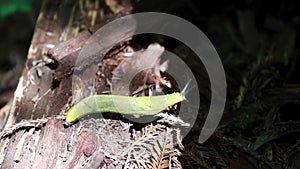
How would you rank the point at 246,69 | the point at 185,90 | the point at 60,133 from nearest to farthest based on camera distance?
the point at 60,133 < the point at 185,90 < the point at 246,69

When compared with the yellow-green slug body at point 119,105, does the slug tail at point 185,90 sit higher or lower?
higher

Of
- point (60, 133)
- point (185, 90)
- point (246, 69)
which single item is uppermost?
point (246, 69)

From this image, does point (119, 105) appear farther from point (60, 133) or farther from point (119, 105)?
point (60, 133)

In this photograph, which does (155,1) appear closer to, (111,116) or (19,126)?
(111,116)

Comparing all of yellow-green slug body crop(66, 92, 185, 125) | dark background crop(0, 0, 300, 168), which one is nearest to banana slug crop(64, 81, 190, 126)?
yellow-green slug body crop(66, 92, 185, 125)

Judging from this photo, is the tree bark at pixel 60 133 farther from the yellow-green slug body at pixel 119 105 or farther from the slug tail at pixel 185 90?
the slug tail at pixel 185 90

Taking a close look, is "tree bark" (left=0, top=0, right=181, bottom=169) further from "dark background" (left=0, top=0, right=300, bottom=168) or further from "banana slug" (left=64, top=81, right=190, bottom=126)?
"dark background" (left=0, top=0, right=300, bottom=168)

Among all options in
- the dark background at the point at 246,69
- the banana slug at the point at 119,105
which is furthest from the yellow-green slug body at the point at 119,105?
the dark background at the point at 246,69

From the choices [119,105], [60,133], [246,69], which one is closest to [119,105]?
[119,105]

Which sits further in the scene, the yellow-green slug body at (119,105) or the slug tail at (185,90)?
the slug tail at (185,90)
